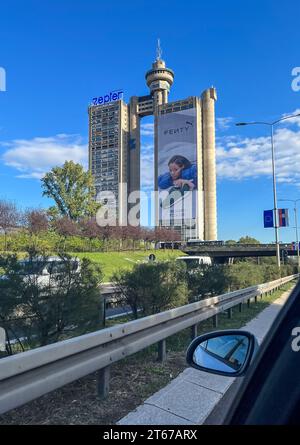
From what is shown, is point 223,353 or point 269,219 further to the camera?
point 269,219

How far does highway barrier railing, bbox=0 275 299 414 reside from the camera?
339 cm

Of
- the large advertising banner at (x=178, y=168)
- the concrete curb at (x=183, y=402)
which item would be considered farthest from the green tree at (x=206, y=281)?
the large advertising banner at (x=178, y=168)

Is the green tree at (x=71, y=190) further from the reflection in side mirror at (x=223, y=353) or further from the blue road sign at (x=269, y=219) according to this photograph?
the reflection in side mirror at (x=223, y=353)

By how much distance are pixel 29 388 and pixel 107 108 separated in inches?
6303

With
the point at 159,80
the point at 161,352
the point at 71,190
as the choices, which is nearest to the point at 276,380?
the point at 161,352

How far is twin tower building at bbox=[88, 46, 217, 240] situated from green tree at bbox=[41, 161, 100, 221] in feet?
138

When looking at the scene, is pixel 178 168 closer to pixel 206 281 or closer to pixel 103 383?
pixel 206 281

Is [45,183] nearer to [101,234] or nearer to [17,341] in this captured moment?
[101,234]

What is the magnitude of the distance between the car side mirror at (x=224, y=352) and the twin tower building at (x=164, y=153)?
117 metres

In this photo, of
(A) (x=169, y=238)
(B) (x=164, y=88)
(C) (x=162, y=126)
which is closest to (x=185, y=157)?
(C) (x=162, y=126)

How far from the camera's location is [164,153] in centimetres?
14162

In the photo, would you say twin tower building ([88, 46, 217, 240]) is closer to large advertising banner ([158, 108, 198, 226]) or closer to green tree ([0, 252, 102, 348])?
large advertising banner ([158, 108, 198, 226])

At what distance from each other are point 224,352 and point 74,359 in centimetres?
231
